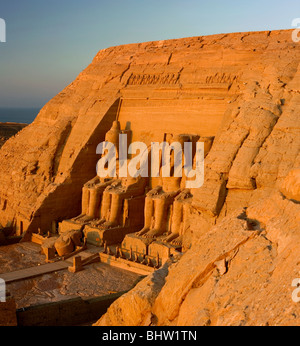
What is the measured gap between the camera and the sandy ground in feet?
38.7

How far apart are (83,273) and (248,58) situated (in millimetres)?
9563

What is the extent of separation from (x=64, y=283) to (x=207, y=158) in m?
5.51

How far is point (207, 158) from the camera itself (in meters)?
13.4

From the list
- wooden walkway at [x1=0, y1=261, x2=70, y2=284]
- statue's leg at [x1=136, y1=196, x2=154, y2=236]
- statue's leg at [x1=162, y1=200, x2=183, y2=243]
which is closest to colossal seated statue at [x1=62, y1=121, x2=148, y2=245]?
statue's leg at [x1=136, y1=196, x2=154, y2=236]

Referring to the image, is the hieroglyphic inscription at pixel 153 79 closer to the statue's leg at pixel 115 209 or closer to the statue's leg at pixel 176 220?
the statue's leg at pixel 115 209

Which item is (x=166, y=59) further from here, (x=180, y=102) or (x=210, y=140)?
(x=210, y=140)

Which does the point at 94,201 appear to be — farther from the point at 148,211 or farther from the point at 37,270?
the point at 37,270

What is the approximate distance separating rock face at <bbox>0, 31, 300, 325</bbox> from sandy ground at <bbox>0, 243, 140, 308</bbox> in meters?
2.37

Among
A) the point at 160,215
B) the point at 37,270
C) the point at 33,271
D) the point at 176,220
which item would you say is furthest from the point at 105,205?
Answer: the point at 33,271

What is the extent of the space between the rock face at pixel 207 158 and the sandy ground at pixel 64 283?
237 cm

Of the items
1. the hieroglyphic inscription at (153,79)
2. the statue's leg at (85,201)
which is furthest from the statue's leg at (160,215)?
the hieroglyphic inscription at (153,79)

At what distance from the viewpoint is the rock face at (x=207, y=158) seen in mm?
4730

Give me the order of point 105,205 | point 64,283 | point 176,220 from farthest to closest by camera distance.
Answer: point 105,205, point 176,220, point 64,283

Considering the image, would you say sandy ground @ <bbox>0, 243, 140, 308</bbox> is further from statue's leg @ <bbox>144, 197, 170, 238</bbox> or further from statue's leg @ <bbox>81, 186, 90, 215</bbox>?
statue's leg @ <bbox>81, 186, 90, 215</bbox>
